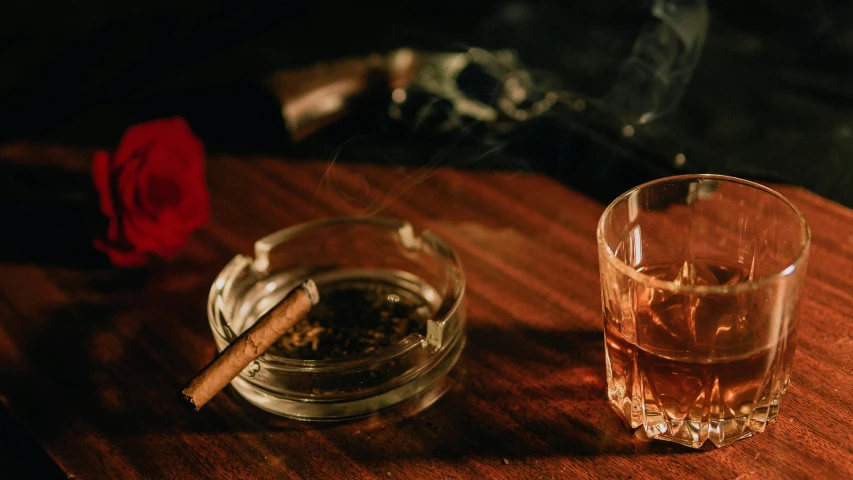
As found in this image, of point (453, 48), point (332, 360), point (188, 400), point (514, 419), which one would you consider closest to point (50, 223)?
point (188, 400)

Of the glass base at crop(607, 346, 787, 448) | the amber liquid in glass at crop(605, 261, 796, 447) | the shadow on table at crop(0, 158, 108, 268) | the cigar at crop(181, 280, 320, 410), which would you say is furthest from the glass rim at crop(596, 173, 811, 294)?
the shadow on table at crop(0, 158, 108, 268)

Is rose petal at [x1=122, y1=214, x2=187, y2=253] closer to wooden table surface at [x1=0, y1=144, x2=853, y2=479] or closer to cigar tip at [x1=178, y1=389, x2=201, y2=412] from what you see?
wooden table surface at [x1=0, y1=144, x2=853, y2=479]

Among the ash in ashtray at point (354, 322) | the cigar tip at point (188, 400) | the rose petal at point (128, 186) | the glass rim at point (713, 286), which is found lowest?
the ash in ashtray at point (354, 322)

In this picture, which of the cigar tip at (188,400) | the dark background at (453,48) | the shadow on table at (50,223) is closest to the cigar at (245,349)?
the cigar tip at (188,400)

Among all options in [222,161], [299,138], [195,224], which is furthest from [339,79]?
[195,224]

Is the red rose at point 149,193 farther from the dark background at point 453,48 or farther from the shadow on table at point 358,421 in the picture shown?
the dark background at point 453,48
